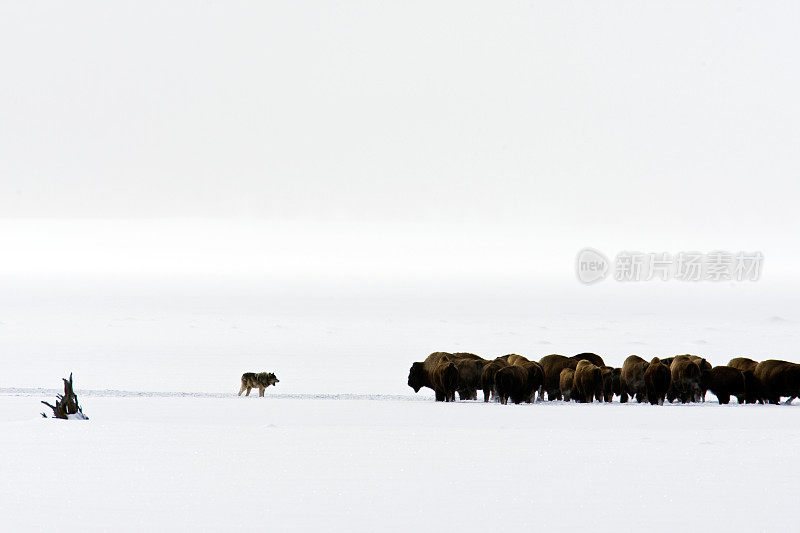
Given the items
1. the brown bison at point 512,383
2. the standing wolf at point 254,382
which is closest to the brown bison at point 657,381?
the brown bison at point 512,383

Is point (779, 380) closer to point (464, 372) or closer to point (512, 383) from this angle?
point (512, 383)

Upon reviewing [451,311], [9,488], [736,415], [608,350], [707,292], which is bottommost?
[9,488]

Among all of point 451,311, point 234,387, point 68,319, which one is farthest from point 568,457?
point 451,311

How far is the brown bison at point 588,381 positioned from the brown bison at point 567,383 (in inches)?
12.1

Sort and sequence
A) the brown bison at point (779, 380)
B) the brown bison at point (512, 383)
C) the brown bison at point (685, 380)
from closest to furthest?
the brown bison at point (512, 383) → the brown bison at point (779, 380) → the brown bison at point (685, 380)

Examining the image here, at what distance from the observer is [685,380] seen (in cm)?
2297

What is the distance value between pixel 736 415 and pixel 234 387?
11.1 metres

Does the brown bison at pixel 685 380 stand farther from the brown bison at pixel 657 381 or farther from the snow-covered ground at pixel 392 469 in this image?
the snow-covered ground at pixel 392 469

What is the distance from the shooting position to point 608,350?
38.8 m

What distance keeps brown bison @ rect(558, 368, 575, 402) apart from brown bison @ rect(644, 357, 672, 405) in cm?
147

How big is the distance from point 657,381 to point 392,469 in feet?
32.3

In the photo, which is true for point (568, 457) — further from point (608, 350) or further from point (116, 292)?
point (116, 292)

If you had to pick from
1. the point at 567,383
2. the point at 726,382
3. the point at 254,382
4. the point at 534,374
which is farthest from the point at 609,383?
the point at 254,382

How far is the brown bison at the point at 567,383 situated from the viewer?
75.9ft
